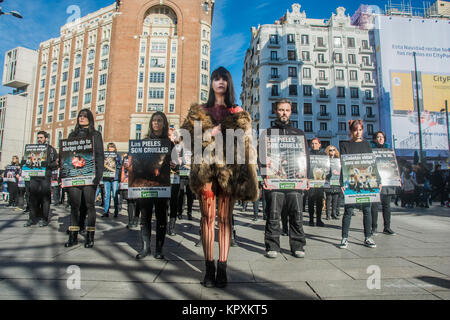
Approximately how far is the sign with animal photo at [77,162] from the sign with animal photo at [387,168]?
19.2 ft

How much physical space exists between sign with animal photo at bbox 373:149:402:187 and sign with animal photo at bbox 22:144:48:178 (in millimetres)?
7936

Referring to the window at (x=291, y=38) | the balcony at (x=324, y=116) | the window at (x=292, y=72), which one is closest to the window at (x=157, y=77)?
the window at (x=292, y=72)

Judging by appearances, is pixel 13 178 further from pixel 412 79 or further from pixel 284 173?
pixel 412 79

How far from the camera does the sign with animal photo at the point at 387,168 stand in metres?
5.96

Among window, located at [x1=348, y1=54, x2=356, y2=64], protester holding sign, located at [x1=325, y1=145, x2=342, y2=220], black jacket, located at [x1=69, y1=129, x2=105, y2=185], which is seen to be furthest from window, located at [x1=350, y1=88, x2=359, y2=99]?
black jacket, located at [x1=69, y1=129, x2=105, y2=185]

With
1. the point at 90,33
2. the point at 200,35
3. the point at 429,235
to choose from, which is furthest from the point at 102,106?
the point at 429,235

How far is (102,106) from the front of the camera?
46406 millimetres

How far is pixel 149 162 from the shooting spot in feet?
13.4

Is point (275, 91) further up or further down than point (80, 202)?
further up

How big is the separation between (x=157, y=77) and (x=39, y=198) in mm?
42047

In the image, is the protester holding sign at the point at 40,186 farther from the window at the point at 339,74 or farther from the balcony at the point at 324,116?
the window at the point at 339,74

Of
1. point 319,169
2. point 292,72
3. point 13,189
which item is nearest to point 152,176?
point 319,169

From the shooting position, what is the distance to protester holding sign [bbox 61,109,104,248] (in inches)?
174

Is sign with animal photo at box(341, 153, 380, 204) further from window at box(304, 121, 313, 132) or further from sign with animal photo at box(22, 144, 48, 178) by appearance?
window at box(304, 121, 313, 132)
